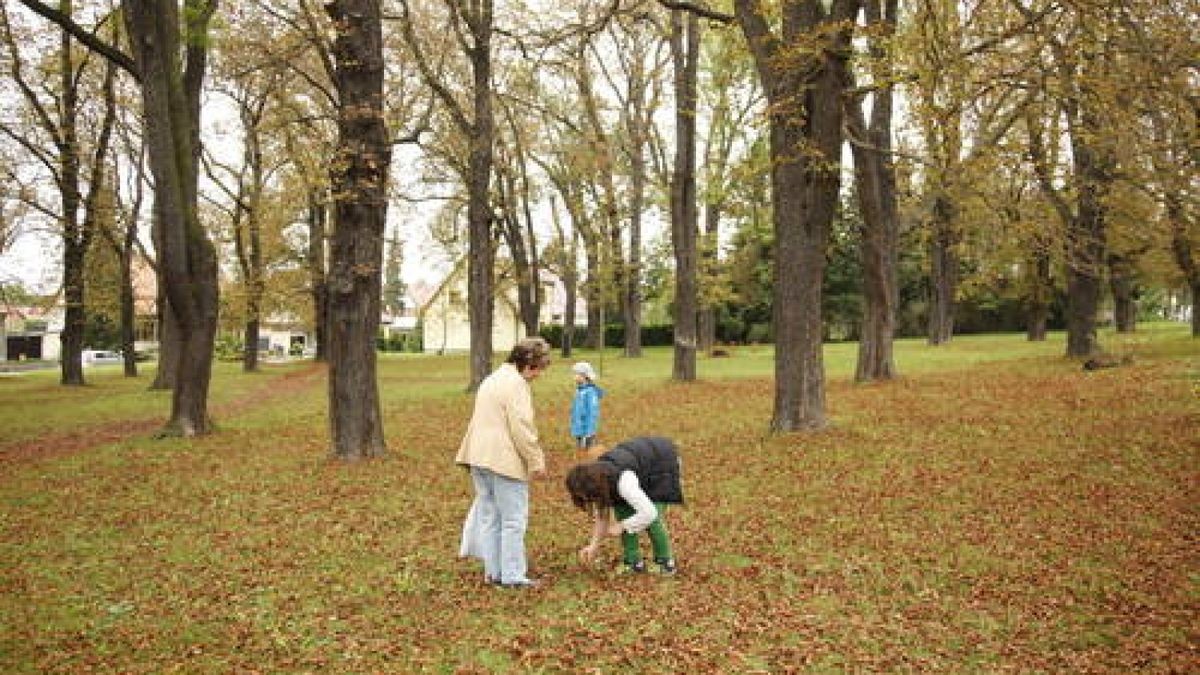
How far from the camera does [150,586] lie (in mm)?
6777

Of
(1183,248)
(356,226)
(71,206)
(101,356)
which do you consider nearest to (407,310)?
(101,356)

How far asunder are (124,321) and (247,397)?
416 inches

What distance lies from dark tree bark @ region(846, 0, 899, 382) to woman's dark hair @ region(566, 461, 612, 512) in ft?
39.6

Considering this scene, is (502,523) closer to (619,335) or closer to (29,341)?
(619,335)

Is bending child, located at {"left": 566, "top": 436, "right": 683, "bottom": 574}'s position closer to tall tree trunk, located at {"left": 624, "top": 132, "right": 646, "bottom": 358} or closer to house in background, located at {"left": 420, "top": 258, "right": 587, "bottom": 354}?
tall tree trunk, located at {"left": 624, "top": 132, "right": 646, "bottom": 358}

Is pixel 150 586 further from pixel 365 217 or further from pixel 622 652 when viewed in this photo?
pixel 365 217

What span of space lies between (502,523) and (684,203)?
59.5 feet

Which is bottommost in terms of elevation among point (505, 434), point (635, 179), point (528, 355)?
point (505, 434)

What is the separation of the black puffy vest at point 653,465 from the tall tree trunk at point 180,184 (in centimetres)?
1180

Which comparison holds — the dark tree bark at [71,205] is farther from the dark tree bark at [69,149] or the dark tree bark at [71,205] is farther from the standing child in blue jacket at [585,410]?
the standing child in blue jacket at [585,410]

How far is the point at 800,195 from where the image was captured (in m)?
12.8

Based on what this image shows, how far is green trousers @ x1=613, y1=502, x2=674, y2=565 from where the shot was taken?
6.41m

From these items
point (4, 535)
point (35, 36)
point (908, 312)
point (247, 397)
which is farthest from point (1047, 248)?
point (908, 312)

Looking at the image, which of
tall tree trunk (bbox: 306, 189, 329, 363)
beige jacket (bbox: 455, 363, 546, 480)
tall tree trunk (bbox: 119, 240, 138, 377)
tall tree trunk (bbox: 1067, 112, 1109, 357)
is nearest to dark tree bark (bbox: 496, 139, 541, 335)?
tall tree trunk (bbox: 306, 189, 329, 363)
